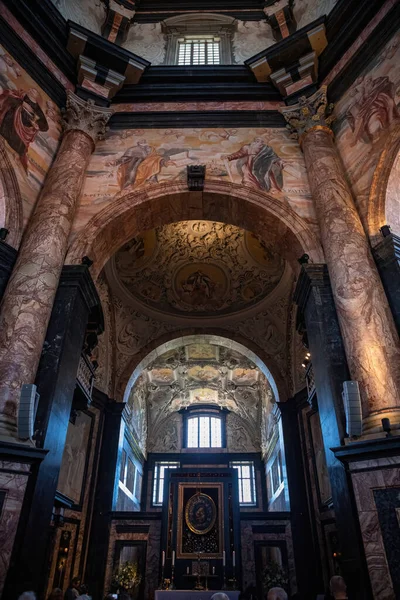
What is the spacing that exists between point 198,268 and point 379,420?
30.8ft

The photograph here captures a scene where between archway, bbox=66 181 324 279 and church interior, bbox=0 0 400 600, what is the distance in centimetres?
5

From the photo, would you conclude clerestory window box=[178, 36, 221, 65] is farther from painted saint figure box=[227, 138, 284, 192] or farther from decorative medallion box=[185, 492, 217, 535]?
decorative medallion box=[185, 492, 217, 535]

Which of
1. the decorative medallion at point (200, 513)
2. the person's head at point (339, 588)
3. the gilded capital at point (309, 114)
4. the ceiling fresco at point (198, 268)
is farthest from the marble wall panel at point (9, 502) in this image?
Answer: the ceiling fresco at point (198, 268)

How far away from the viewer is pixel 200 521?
1212 cm

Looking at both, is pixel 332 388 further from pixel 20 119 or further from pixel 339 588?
pixel 20 119

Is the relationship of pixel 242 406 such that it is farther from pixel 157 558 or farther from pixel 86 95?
pixel 86 95

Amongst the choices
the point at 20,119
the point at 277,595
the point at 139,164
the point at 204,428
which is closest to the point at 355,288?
the point at 277,595

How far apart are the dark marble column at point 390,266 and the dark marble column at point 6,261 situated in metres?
6.18

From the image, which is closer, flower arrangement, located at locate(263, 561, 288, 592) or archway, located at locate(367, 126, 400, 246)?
archway, located at locate(367, 126, 400, 246)

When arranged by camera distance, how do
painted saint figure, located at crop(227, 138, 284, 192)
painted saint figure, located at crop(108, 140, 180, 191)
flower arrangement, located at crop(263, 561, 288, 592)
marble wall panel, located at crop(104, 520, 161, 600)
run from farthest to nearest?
marble wall panel, located at crop(104, 520, 161, 600)
flower arrangement, located at crop(263, 561, 288, 592)
painted saint figure, located at crop(108, 140, 180, 191)
painted saint figure, located at crop(227, 138, 284, 192)

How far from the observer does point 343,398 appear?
5699 mm

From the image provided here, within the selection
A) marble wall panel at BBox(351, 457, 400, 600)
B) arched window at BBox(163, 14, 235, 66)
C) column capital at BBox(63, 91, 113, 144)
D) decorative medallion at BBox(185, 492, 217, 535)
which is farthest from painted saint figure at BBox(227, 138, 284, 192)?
decorative medallion at BBox(185, 492, 217, 535)

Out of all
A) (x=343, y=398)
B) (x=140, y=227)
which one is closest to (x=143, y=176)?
(x=140, y=227)

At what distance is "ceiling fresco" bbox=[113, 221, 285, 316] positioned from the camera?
43.7 feet
